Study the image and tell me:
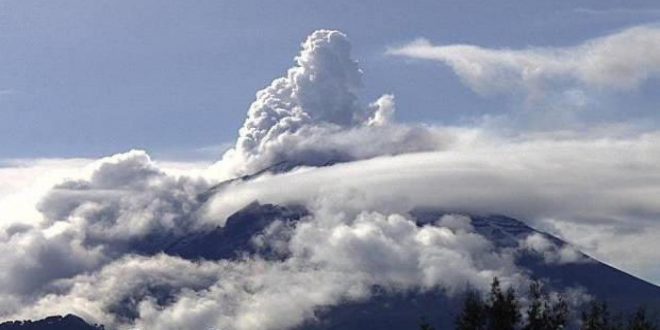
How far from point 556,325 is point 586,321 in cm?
485

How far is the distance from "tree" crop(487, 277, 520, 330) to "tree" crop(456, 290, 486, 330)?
1.16m

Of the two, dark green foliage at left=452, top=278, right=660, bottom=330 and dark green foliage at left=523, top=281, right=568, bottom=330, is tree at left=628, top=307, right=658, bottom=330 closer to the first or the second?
dark green foliage at left=452, top=278, right=660, bottom=330

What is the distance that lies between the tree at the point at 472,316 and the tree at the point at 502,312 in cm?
116

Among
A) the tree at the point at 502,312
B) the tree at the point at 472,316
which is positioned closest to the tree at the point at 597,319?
the tree at the point at 502,312

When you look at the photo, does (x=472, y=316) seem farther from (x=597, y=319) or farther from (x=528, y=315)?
(x=597, y=319)

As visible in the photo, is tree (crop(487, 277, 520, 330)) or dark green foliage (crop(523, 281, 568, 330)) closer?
tree (crop(487, 277, 520, 330))

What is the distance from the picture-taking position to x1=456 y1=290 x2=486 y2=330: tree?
537 ft

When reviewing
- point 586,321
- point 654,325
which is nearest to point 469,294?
point 586,321

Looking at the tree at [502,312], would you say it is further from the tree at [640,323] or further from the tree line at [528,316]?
the tree at [640,323]

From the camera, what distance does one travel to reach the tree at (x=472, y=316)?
16362 centimetres

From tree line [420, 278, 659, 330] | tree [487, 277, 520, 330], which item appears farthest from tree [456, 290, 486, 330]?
tree [487, 277, 520, 330]

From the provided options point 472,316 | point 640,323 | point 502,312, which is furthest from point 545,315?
point 640,323

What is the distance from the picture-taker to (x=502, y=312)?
164m

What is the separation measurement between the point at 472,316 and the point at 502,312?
14.2 feet
